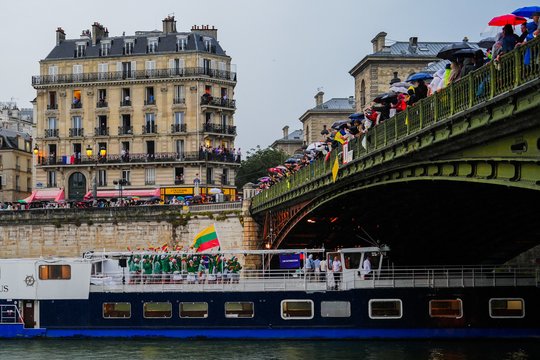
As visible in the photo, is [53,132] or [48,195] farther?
[53,132]

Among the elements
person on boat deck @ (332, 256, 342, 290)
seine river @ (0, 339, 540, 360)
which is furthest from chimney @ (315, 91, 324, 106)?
seine river @ (0, 339, 540, 360)

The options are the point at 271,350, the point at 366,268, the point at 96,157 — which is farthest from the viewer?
the point at 96,157

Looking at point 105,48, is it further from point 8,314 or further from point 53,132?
point 8,314

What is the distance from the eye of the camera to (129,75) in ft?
289

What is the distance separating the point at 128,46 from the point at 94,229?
20767mm

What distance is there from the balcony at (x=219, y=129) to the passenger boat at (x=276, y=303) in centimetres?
4037

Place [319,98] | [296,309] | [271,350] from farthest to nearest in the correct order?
[319,98]
[296,309]
[271,350]

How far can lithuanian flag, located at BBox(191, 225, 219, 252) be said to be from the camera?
7144 cm

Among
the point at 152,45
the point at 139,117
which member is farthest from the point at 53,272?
the point at 152,45

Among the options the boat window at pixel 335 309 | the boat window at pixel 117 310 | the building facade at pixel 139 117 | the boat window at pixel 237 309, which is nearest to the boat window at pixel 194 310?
the boat window at pixel 237 309

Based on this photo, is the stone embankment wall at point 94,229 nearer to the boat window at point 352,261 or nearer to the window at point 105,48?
the window at point 105,48

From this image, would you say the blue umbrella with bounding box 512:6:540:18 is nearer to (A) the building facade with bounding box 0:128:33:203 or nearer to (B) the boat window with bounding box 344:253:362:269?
(B) the boat window with bounding box 344:253:362:269

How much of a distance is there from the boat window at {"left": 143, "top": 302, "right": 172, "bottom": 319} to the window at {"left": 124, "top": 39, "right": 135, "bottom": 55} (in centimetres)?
4869

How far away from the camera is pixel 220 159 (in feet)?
285
